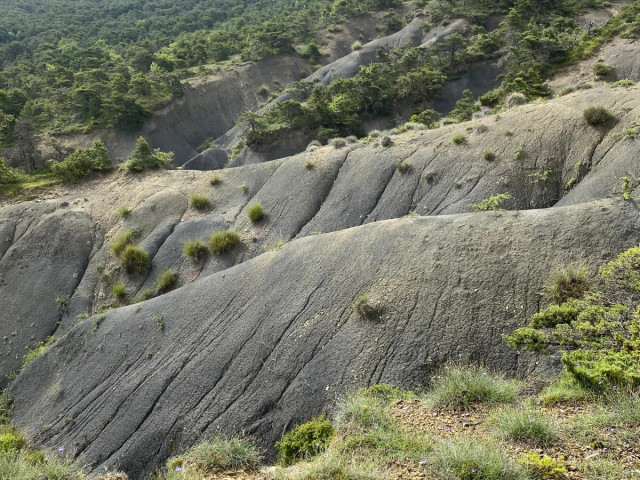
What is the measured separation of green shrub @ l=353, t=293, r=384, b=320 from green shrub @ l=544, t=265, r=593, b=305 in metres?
3.95

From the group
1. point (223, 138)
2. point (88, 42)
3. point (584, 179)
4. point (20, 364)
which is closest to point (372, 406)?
point (584, 179)

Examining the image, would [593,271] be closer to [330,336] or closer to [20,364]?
[330,336]

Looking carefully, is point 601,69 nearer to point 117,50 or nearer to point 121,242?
point 121,242

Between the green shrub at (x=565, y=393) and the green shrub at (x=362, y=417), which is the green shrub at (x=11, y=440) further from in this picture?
the green shrub at (x=565, y=393)

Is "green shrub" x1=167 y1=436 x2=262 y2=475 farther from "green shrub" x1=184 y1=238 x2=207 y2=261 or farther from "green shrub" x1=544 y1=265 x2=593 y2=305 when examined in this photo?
"green shrub" x1=184 y1=238 x2=207 y2=261

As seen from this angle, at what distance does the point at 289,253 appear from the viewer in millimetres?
15961

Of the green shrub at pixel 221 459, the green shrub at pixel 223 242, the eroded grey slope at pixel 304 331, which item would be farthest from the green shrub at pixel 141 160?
the green shrub at pixel 221 459

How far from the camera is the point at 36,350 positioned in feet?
68.2

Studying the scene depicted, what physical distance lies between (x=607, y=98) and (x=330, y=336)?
15.7 m

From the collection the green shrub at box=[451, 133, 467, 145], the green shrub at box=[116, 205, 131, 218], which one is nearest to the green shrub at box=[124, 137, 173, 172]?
the green shrub at box=[116, 205, 131, 218]

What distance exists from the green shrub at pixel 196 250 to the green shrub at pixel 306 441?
573 inches

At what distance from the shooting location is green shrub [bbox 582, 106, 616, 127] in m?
17.7

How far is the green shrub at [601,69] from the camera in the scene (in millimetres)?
31825

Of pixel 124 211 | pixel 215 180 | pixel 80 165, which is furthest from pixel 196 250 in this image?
pixel 80 165
